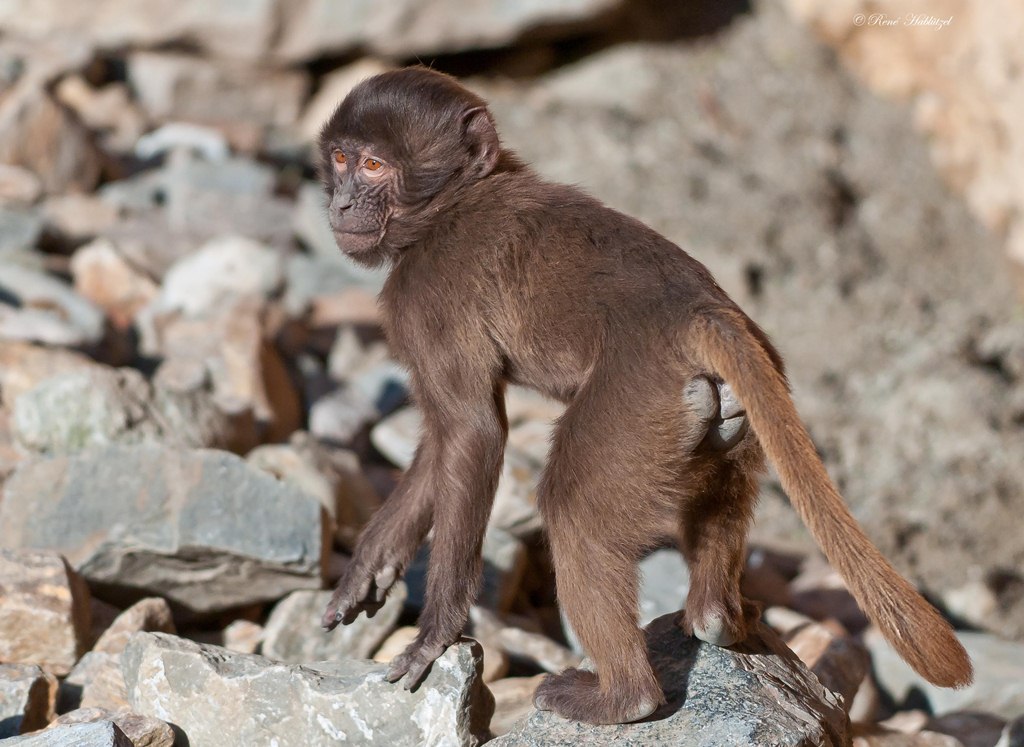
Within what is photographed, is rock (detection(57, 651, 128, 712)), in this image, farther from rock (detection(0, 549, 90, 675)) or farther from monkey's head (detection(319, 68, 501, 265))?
monkey's head (detection(319, 68, 501, 265))

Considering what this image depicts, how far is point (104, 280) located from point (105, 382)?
2633 mm

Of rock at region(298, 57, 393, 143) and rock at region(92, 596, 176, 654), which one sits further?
rock at region(298, 57, 393, 143)

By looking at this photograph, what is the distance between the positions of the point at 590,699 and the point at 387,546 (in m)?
1.09

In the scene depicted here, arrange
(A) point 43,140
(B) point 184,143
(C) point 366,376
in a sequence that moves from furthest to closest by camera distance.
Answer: (B) point 184,143, (A) point 43,140, (C) point 366,376

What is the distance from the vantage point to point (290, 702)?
4.20m

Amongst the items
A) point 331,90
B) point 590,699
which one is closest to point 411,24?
point 331,90

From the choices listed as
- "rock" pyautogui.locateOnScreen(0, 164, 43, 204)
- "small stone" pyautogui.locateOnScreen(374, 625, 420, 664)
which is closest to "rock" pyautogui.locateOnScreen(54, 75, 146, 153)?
"rock" pyautogui.locateOnScreen(0, 164, 43, 204)

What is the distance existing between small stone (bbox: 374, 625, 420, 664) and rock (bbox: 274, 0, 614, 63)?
7068 millimetres

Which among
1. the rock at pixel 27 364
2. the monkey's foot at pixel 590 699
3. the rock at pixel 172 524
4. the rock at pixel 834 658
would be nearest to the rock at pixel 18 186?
the rock at pixel 27 364

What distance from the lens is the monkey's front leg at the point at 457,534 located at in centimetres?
430

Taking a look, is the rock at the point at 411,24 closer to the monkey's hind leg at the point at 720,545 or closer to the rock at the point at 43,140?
the rock at the point at 43,140

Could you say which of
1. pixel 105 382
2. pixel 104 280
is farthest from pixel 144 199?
pixel 105 382

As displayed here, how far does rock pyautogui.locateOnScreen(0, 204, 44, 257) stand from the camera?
8.37m

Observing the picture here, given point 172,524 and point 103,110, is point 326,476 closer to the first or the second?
point 172,524
